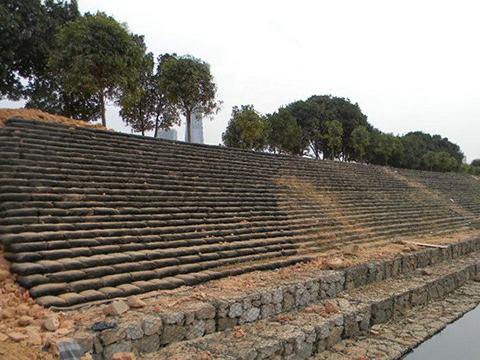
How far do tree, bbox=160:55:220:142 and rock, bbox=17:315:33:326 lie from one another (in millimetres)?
15069

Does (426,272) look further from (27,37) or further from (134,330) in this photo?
(27,37)

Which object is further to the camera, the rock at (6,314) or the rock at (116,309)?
the rock at (116,309)

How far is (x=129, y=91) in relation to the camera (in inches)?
626

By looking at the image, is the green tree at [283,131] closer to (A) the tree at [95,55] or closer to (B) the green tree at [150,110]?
(B) the green tree at [150,110]

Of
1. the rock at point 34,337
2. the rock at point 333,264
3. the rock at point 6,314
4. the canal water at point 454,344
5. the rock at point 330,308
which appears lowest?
the canal water at point 454,344

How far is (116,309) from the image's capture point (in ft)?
17.1

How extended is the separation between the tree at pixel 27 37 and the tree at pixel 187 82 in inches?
245

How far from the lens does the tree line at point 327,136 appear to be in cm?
2856

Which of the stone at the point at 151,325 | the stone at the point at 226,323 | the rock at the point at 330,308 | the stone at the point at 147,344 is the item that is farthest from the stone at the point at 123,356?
the rock at the point at 330,308

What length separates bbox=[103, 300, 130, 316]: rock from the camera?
5.21 meters

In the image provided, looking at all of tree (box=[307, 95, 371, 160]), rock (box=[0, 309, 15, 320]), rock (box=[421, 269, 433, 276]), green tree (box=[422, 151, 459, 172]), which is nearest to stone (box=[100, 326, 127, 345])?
rock (box=[0, 309, 15, 320])

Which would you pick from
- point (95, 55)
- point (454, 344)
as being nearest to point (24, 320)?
point (454, 344)

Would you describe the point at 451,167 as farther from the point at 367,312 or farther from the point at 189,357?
the point at 189,357

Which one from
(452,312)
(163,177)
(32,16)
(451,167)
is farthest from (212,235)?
(451,167)
